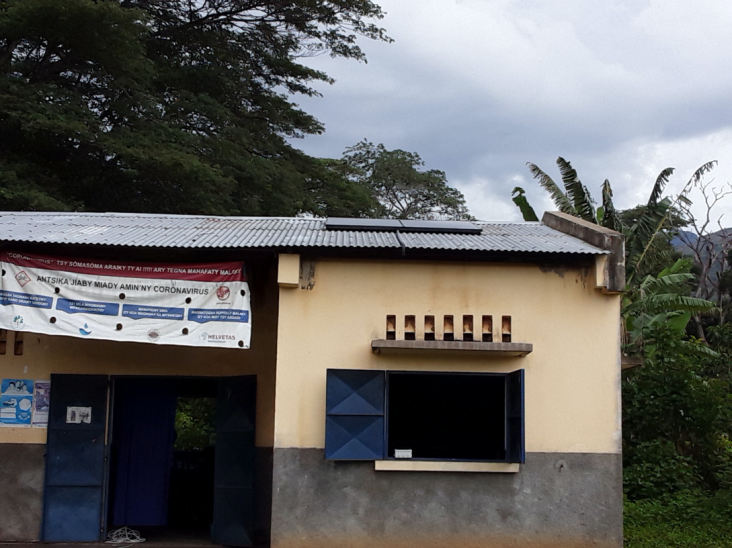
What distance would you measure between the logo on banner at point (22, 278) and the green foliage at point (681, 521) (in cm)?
729

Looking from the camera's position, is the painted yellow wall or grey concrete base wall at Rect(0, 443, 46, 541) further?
grey concrete base wall at Rect(0, 443, 46, 541)

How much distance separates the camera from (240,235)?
9.35 metres

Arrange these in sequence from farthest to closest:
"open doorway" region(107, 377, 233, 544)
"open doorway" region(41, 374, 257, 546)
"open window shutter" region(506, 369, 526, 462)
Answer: "open doorway" region(107, 377, 233, 544) < "open doorway" region(41, 374, 257, 546) < "open window shutter" region(506, 369, 526, 462)

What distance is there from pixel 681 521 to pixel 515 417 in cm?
369

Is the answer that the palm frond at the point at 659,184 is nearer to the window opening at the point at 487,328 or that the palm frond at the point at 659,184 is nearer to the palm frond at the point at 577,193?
the palm frond at the point at 577,193

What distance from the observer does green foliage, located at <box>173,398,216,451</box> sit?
696 inches

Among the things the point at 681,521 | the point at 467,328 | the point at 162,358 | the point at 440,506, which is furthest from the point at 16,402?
the point at 681,521

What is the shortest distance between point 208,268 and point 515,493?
4018mm

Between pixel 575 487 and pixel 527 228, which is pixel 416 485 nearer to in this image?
pixel 575 487

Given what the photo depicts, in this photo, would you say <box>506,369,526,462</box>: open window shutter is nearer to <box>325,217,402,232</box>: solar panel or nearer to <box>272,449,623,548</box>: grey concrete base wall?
<box>272,449,623,548</box>: grey concrete base wall

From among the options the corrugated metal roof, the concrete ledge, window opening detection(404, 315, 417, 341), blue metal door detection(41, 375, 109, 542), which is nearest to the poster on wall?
blue metal door detection(41, 375, 109, 542)

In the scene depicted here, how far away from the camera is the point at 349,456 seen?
333 inches

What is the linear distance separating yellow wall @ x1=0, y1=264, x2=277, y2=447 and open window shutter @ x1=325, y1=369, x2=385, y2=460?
163cm

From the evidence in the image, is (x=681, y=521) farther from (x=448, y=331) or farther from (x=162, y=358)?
(x=162, y=358)
